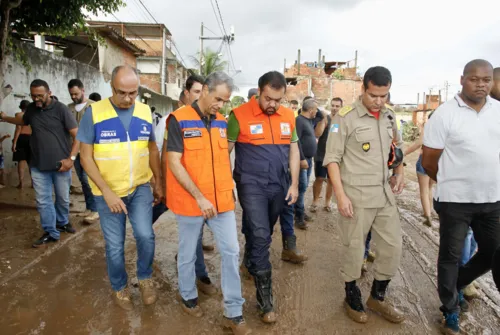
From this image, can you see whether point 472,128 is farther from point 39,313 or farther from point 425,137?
point 39,313

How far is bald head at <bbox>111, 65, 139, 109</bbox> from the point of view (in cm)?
281

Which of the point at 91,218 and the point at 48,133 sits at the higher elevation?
the point at 48,133

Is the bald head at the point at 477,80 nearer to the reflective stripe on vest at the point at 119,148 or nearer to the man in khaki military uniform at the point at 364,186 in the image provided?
the man in khaki military uniform at the point at 364,186

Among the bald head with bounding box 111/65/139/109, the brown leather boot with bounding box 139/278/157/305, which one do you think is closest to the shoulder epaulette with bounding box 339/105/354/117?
the bald head with bounding box 111/65/139/109

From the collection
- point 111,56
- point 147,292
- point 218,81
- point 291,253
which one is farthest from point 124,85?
point 111,56

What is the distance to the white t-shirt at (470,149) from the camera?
2713 millimetres

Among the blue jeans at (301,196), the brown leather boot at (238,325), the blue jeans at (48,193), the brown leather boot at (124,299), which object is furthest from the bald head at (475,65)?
the blue jeans at (48,193)

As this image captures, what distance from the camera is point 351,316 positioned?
3.03 m

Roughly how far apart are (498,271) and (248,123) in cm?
207

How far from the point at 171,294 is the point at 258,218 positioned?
3.85ft

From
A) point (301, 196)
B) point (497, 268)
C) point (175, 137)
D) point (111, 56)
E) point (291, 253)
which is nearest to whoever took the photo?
point (497, 268)

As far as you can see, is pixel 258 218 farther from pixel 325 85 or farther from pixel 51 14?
pixel 325 85

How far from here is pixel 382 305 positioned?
3.06 m

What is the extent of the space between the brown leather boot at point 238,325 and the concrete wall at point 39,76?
21.6 feet
